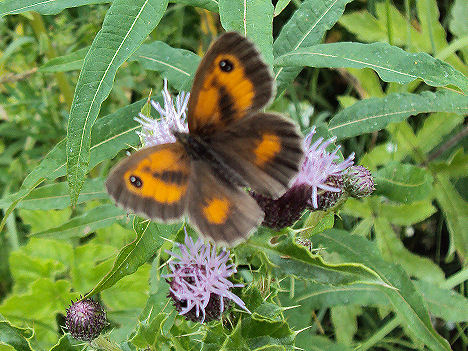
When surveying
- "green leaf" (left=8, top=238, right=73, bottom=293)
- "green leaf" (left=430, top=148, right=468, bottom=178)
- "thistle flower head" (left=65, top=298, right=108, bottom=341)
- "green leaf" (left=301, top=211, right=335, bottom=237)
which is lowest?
"green leaf" (left=8, top=238, right=73, bottom=293)

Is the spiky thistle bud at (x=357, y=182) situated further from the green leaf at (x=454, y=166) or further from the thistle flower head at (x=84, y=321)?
the green leaf at (x=454, y=166)

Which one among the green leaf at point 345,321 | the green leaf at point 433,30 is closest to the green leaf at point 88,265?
the green leaf at point 345,321

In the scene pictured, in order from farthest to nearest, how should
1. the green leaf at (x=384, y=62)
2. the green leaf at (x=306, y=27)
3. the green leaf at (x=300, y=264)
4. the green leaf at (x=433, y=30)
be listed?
1. the green leaf at (x=433, y=30)
2. the green leaf at (x=306, y=27)
3. the green leaf at (x=384, y=62)
4. the green leaf at (x=300, y=264)

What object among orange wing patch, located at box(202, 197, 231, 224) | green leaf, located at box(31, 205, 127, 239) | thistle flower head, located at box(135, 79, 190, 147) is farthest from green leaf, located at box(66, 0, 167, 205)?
green leaf, located at box(31, 205, 127, 239)

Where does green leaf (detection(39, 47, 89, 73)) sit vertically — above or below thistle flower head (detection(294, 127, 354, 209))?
above

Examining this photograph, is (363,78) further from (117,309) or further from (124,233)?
(117,309)

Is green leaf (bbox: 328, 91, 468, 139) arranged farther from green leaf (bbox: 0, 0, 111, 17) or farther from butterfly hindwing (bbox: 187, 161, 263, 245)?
green leaf (bbox: 0, 0, 111, 17)
